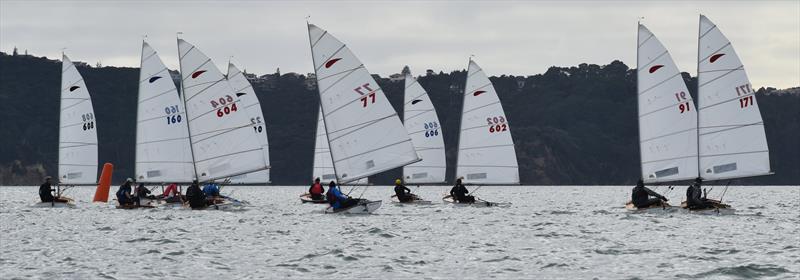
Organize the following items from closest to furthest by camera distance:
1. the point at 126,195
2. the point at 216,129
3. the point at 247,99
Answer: the point at 216,129, the point at 126,195, the point at 247,99

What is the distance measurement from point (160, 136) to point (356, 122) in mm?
12250

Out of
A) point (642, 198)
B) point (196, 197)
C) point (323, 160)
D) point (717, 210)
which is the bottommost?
point (717, 210)

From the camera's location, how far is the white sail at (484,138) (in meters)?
60.8

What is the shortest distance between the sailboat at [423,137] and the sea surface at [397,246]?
17961 millimetres

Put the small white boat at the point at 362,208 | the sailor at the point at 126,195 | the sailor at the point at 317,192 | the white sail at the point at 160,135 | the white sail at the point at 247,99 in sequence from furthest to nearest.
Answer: the white sail at the point at 247,99 → the sailor at the point at 317,192 → the white sail at the point at 160,135 → the sailor at the point at 126,195 → the small white boat at the point at 362,208

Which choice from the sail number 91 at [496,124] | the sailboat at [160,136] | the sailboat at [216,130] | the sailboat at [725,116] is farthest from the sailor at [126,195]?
the sailboat at [725,116]

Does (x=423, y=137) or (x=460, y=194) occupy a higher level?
(x=423, y=137)

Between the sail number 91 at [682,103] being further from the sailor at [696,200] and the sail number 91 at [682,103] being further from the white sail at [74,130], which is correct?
the white sail at [74,130]

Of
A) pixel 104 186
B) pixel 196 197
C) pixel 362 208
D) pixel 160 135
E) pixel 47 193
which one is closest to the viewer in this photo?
pixel 362 208

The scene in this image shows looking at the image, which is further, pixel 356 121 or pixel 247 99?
pixel 247 99

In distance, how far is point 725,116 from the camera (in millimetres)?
48094

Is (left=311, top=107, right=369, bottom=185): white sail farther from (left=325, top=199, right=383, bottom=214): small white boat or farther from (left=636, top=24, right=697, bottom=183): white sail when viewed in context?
(left=325, top=199, right=383, bottom=214): small white boat

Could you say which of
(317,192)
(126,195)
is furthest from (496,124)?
(126,195)

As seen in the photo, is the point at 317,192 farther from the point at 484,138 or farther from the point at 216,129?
the point at 484,138
